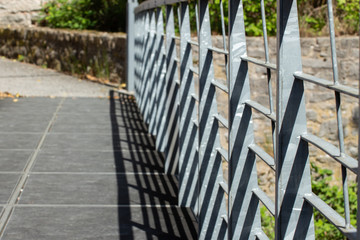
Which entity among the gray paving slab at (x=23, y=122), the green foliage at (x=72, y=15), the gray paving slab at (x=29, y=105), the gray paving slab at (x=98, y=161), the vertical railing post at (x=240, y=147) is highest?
the vertical railing post at (x=240, y=147)

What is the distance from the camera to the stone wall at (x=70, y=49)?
11.8m

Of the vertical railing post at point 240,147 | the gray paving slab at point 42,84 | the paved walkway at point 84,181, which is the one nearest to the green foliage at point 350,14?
the gray paving slab at point 42,84

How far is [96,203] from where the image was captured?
4.49 metres

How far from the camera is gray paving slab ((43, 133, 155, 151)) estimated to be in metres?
6.39

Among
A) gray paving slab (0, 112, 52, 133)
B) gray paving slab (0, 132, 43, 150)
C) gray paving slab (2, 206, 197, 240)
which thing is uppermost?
gray paving slab (2, 206, 197, 240)

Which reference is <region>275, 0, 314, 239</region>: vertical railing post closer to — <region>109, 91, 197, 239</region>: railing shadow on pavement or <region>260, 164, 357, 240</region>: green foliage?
<region>109, 91, 197, 239</region>: railing shadow on pavement

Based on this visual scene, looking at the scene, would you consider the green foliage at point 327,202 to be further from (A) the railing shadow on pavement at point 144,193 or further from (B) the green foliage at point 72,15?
(B) the green foliage at point 72,15

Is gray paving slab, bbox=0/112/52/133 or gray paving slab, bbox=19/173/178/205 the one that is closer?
gray paving slab, bbox=19/173/178/205

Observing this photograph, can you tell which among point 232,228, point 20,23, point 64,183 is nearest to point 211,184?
point 232,228

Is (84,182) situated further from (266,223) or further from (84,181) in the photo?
(266,223)

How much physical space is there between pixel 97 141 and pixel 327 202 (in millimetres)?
3246

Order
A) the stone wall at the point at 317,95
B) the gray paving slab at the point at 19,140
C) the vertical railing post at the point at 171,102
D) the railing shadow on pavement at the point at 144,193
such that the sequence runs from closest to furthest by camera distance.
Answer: the railing shadow on pavement at the point at 144,193, the vertical railing post at the point at 171,102, the gray paving slab at the point at 19,140, the stone wall at the point at 317,95

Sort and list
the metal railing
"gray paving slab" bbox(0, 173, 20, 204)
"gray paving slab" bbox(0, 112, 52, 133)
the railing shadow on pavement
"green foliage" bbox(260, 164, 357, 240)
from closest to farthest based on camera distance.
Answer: the metal railing
the railing shadow on pavement
"gray paving slab" bbox(0, 173, 20, 204)
"gray paving slab" bbox(0, 112, 52, 133)
"green foliage" bbox(260, 164, 357, 240)

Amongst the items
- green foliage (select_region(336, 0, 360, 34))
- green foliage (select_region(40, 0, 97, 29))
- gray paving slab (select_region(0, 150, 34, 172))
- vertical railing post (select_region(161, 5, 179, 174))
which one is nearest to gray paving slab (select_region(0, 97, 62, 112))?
gray paving slab (select_region(0, 150, 34, 172))
